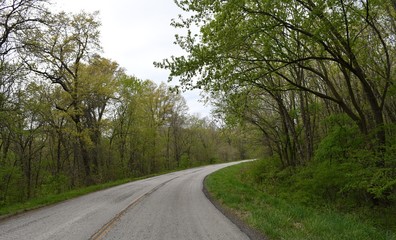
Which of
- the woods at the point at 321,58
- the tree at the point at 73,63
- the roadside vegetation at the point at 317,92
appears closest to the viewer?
the roadside vegetation at the point at 317,92

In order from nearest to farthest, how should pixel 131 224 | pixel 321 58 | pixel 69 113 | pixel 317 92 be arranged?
pixel 131 224, pixel 321 58, pixel 317 92, pixel 69 113

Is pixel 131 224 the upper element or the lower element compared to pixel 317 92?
lower

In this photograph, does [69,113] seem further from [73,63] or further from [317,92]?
[317,92]

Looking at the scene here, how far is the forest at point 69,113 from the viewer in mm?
13844

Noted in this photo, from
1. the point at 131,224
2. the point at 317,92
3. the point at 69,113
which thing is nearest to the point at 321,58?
the point at 317,92

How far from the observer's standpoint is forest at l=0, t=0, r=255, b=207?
13844 mm

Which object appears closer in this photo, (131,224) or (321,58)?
(131,224)

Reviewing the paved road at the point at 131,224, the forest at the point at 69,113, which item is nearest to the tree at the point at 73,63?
the forest at the point at 69,113

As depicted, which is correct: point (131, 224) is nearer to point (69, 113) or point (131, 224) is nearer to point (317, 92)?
point (317, 92)

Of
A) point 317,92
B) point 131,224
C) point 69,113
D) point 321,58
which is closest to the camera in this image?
point 131,224

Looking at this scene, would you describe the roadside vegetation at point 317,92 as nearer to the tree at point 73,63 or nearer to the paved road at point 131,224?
the paved road at point 131,224

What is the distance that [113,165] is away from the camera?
32312 millimetres

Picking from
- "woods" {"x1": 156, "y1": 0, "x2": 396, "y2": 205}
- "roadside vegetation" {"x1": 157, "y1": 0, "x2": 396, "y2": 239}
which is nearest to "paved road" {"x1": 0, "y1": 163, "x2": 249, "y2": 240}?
"roadside vegetation" {"x1": 157, "y1": 0, "x2": 396, "y2": 239}

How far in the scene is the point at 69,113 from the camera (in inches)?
770
